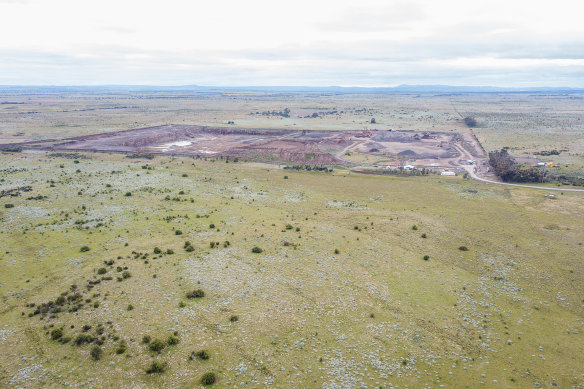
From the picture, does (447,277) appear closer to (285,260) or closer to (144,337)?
(285,260)

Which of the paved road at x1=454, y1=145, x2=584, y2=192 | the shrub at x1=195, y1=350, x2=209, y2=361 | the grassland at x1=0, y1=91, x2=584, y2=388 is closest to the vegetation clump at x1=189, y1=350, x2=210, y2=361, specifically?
the shrub at x1=195, y1=350, x2=209, y2=361

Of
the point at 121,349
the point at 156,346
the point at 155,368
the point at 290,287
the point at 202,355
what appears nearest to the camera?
the point at 155,368

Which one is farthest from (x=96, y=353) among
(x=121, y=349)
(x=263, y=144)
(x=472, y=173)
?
(x=263, y=144)

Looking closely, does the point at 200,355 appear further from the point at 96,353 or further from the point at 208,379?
the point at 96,353

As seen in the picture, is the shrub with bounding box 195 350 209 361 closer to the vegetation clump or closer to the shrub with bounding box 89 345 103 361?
the vegetation clump

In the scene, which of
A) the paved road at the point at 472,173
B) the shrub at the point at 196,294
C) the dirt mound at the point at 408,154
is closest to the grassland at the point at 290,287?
the shrub at the point at 196,294

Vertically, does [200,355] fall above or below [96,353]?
below

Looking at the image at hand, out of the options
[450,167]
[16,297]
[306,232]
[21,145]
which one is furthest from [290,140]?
[16,297]

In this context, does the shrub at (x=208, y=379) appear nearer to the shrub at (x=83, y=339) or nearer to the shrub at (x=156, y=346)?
the shrub at (x=156, y=346)
